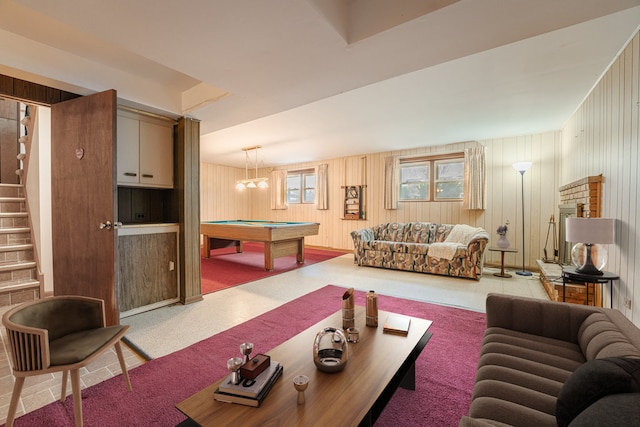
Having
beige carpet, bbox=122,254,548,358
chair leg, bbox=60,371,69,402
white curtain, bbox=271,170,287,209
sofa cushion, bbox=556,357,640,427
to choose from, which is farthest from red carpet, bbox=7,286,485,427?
white curtain, bbox=271,170,287,209

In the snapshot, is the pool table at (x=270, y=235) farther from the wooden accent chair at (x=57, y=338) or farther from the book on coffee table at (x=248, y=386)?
the book on coffee table at (x=248, y=386)

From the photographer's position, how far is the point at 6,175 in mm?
4496

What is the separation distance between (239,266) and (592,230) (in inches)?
193

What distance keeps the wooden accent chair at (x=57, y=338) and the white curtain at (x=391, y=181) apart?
560cm

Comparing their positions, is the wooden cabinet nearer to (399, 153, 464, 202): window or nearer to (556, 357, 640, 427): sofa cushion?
(556, 357, 640, 427): sofa cushion

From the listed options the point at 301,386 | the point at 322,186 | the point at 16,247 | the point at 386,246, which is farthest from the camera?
the point at 322,186

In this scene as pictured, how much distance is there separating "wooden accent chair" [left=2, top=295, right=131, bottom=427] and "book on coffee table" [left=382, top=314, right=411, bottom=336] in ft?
5.29

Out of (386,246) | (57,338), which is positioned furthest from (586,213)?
(57,338)

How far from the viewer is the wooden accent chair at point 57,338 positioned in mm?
1277

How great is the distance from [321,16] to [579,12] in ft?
4.57

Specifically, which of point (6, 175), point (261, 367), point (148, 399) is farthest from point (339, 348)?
point (6, 175)

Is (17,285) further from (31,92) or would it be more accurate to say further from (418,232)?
(418,232)

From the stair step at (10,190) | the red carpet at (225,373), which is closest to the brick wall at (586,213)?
the red carpet at (225,373)

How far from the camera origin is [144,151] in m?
3.01
